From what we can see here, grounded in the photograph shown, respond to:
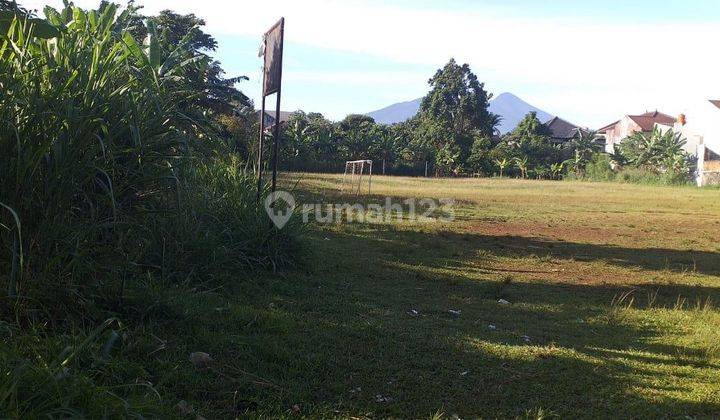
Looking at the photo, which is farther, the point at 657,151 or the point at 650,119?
the point at 650,119

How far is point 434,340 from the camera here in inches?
182

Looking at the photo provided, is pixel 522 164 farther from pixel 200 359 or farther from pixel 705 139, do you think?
pixel 200 359

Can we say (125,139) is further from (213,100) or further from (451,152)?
(451,152)

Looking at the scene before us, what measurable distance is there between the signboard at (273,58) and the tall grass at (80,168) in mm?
2181

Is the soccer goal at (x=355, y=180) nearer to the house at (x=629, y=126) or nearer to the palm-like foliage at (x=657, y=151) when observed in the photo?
the palm-like foliage at (x=657, y=151)

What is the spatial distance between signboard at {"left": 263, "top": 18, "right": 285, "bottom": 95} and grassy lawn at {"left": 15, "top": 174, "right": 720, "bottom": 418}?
2192 mm

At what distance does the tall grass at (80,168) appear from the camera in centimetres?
313

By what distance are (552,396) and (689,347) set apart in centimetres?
210

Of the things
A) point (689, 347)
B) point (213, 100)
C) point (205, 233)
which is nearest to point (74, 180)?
point (205, 233)

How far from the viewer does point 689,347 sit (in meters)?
5.00

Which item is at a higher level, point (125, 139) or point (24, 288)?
point (125, 139)

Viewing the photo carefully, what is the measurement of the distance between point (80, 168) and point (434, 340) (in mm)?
2766

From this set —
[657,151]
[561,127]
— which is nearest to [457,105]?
[657,151]

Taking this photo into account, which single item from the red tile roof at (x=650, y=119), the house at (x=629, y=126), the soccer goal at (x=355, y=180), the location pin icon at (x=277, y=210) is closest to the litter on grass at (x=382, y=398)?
the location pin icon at (x=277, y=210)
